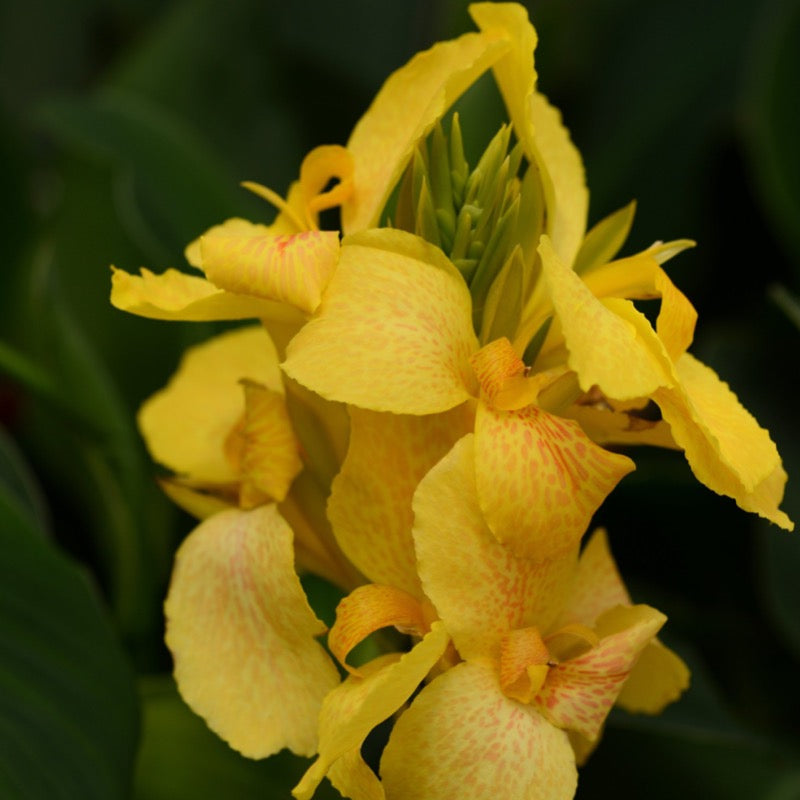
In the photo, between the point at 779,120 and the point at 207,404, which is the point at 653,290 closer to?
the point at 207,404

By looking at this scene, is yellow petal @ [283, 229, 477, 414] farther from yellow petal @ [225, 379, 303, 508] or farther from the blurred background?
the blurred background

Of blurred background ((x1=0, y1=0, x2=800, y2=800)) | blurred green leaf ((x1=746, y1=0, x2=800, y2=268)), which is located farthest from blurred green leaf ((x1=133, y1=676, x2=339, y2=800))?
blurred green leaf ((x1=746, y1=0, x2=800, y2=268))

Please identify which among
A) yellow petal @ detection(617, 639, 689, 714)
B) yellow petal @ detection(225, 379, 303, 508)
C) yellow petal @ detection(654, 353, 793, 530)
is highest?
yellow petal @ detection(654, 353, 793, 530)

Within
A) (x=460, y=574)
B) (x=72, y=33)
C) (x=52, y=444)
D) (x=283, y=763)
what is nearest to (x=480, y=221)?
(x=460, y=574)

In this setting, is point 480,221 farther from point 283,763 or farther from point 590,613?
point 283,763

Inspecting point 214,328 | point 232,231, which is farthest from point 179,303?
point 214,328

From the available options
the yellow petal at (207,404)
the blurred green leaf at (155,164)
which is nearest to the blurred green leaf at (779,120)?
the blurred green leaf at (155,164)
